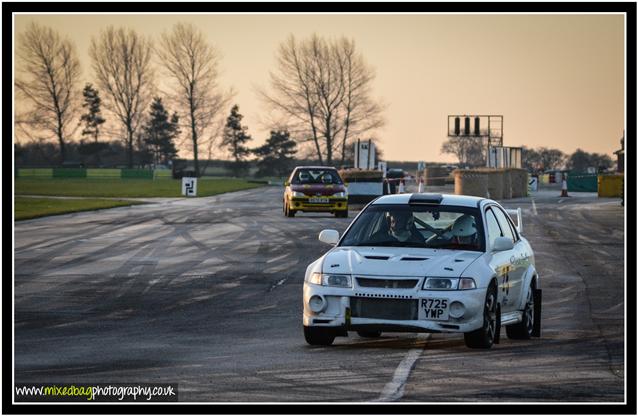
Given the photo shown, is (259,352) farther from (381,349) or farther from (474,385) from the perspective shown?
(474,385)

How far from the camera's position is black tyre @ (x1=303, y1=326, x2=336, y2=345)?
11693 millimetres

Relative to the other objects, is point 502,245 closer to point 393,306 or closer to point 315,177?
point 393,306

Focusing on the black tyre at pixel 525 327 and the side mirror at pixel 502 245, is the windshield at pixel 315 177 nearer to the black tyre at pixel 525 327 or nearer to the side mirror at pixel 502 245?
Answer: the black tyre at pixel 525 327

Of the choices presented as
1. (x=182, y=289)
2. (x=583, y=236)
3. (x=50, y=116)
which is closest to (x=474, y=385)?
(x=182, y=289)

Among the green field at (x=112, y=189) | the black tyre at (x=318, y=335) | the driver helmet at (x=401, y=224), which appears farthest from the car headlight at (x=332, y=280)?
the green field at (x=112, y=189)

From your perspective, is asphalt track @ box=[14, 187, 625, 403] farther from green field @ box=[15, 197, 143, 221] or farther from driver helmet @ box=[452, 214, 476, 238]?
green field @ box=[15, 197, 143, 221]

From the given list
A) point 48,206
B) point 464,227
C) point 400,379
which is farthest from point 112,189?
point 400,379

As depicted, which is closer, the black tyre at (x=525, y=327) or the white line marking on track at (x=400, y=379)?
the white line marking on track at (x=400, y=379)

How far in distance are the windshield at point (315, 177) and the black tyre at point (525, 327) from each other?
26244mm

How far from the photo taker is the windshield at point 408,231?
40.2ft

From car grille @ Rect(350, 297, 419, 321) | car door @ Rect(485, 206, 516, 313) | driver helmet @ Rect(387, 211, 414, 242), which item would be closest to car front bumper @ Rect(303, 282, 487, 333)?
car grille @ Rect(350, 297, 419, 321)

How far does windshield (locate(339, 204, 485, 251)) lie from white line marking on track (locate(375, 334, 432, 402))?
117 centimetres

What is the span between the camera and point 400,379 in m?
9.66

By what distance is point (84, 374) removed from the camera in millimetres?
10164
